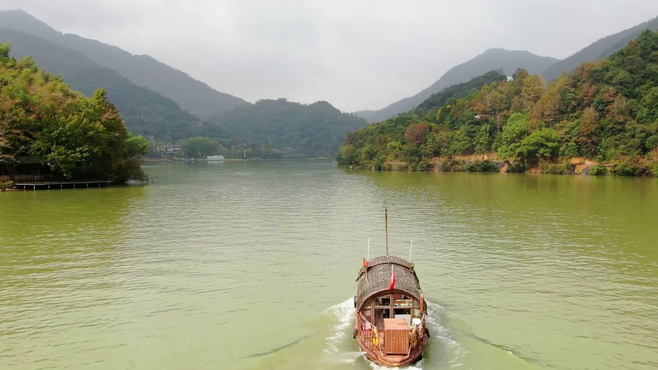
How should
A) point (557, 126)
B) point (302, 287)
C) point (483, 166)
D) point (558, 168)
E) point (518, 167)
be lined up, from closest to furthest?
point (302, 287) → point (558, 168) → point (557, 126) → point (518, 167) → point (483, 166)

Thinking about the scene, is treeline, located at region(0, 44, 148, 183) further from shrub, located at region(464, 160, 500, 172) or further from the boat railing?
shrub, located at region(464, 160, 500, 172)

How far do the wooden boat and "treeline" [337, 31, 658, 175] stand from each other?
213ft

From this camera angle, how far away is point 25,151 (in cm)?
4719

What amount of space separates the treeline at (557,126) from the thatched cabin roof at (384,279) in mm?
64144

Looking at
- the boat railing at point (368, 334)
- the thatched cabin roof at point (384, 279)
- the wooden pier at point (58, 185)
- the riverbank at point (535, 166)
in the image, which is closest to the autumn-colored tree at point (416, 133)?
the riverbank at point (535, 166)

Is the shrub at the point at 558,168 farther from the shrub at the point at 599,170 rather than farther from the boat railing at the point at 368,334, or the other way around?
the boat railing at the point at 368,334

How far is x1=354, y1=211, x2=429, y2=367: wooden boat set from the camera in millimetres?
10648

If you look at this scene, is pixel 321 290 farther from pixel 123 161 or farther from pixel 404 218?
pixel 123 161

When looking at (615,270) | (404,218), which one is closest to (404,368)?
(615,270)

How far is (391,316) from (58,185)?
156 feet

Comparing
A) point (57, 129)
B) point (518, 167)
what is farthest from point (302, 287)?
point (518, 167)

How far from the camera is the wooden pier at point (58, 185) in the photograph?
151 feet

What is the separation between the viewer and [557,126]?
7912 centimetres

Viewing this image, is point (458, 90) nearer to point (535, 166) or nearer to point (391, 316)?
point (535, 166)
